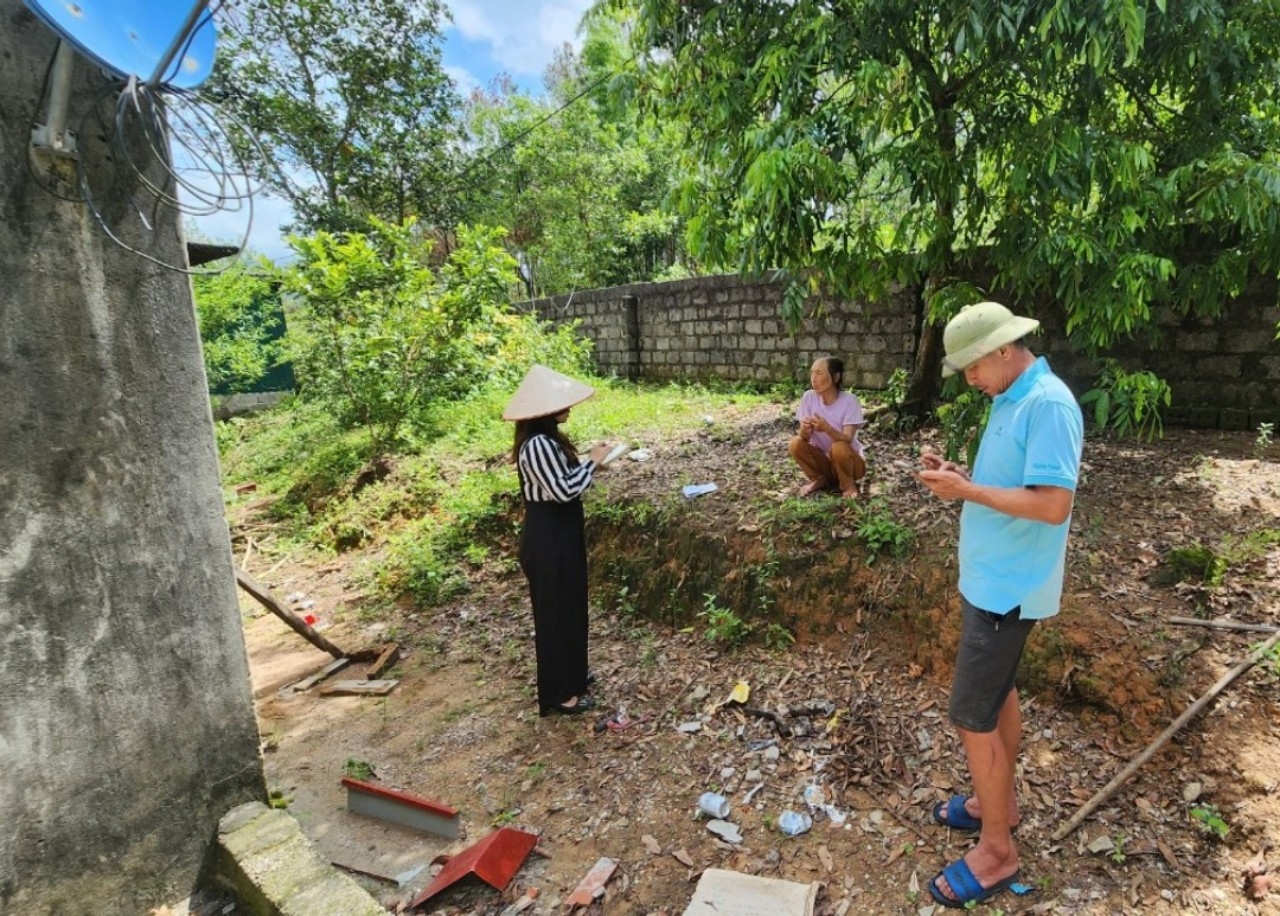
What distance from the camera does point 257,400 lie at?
1259 cm

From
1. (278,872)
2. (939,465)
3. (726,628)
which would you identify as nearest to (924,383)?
(726,628)

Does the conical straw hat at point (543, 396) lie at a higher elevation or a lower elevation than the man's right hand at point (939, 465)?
higher

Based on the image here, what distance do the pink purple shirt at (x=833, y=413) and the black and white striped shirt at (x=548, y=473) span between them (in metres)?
1.82

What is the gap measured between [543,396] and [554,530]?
71 centimetres

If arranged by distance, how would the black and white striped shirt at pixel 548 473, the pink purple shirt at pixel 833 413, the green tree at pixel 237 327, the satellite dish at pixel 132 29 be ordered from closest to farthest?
the satellite dish at pixel 132 29, the black and white striped shirt at pixel 548 473, the pink purple shirt at pixel 833 413, the green tree at pixel 237 327

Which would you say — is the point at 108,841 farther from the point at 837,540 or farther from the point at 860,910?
the point at 837,540

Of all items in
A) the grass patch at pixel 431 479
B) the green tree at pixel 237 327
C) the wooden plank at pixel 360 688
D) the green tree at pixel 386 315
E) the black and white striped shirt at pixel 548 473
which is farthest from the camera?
the green tree at pixel 237 327

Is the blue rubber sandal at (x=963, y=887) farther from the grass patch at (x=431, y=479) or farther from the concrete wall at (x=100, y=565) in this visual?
the grass patch at (x=431, y=479)

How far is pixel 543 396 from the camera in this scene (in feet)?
11.3

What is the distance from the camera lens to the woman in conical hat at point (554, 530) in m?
3.37

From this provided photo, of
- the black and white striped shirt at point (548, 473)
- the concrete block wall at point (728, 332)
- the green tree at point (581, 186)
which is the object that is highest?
the green tree at point (581, 186)

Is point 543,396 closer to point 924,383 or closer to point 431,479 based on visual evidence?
point 924,383

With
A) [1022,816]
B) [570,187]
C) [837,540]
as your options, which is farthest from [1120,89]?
[570,187]

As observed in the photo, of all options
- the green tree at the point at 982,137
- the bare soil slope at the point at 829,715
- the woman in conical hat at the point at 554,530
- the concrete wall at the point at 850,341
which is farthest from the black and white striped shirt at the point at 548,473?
the concrete wall at the point at 850,341
